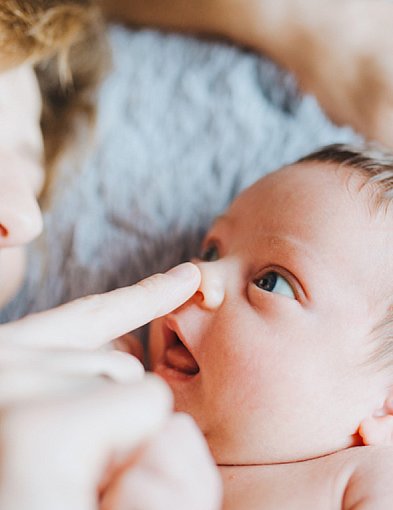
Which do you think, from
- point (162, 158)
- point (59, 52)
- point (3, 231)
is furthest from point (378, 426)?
point (59, 52)

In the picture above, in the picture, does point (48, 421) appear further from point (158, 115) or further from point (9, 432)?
point (158, 115)

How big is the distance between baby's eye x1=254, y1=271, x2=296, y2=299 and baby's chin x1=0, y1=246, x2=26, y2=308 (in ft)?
1.37

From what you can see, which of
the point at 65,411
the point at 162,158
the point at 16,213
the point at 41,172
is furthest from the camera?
the point at 162,158

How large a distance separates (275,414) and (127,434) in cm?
41

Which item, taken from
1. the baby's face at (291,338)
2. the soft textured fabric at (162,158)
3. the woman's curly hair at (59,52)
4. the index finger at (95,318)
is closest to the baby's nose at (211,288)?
the baby's face at (291,338)

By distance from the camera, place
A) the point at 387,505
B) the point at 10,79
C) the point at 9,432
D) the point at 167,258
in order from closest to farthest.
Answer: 1. the point at 9,432
2. the point at 387,505
3. the point at 10,79
4. the point at 167,258

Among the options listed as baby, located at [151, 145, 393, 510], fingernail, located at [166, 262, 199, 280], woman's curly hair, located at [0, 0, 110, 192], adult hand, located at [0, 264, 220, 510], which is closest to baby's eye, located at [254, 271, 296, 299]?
baby, located at [151, 145, 393, 510]

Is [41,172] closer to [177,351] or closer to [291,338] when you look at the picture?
[177,351]

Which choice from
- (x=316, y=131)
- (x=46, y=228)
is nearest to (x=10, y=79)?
(x=46, y=228)

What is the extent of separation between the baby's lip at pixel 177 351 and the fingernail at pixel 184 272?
3.6 inches

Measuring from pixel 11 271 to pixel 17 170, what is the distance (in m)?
0.27

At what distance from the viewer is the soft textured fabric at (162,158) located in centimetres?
132

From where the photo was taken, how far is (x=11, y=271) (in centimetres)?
118

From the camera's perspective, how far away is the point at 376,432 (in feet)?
3.13
